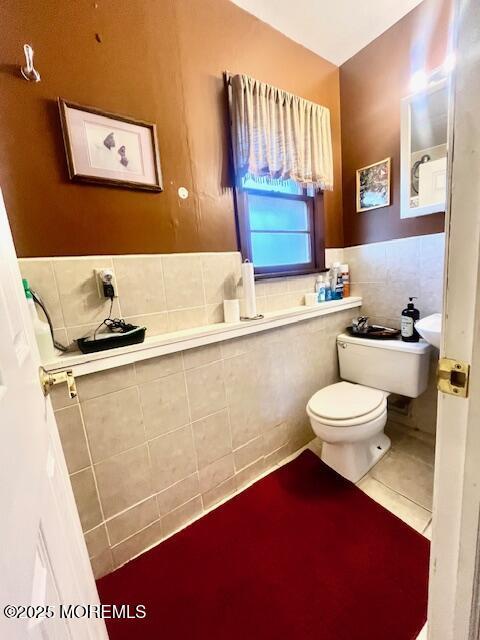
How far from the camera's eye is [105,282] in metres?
1.10

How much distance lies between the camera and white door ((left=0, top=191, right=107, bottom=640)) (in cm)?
33

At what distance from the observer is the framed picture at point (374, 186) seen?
1759 millimetres

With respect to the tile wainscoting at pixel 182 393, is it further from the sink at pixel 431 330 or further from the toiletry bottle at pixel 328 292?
the sink at pixel 431 330

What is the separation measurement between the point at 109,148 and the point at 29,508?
4.09 feet

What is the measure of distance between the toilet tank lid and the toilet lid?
0.90 ft

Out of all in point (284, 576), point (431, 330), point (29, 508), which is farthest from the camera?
point (431, 330)

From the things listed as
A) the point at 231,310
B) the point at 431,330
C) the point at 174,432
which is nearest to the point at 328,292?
the point at 431,330

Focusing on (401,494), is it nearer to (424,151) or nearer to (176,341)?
(176,341)

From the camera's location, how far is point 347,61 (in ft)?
6.01

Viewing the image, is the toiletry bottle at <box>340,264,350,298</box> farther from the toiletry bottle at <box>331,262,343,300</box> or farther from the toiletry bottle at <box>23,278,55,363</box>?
the toiletry bottle at <box>23,278,55,363</box>

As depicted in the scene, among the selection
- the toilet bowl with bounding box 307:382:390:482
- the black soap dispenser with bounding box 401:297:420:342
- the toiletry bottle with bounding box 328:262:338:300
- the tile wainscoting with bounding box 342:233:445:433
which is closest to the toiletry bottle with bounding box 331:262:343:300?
the toiletry bottle with bounding box 328:262:338:300

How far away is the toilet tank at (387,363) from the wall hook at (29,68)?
198 centimetres

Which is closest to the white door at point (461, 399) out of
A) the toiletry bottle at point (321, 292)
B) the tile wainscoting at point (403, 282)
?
the tile wainscoting at point (403, 282)

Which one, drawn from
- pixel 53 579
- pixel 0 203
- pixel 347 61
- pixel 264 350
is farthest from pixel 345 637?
pixel 347 61
